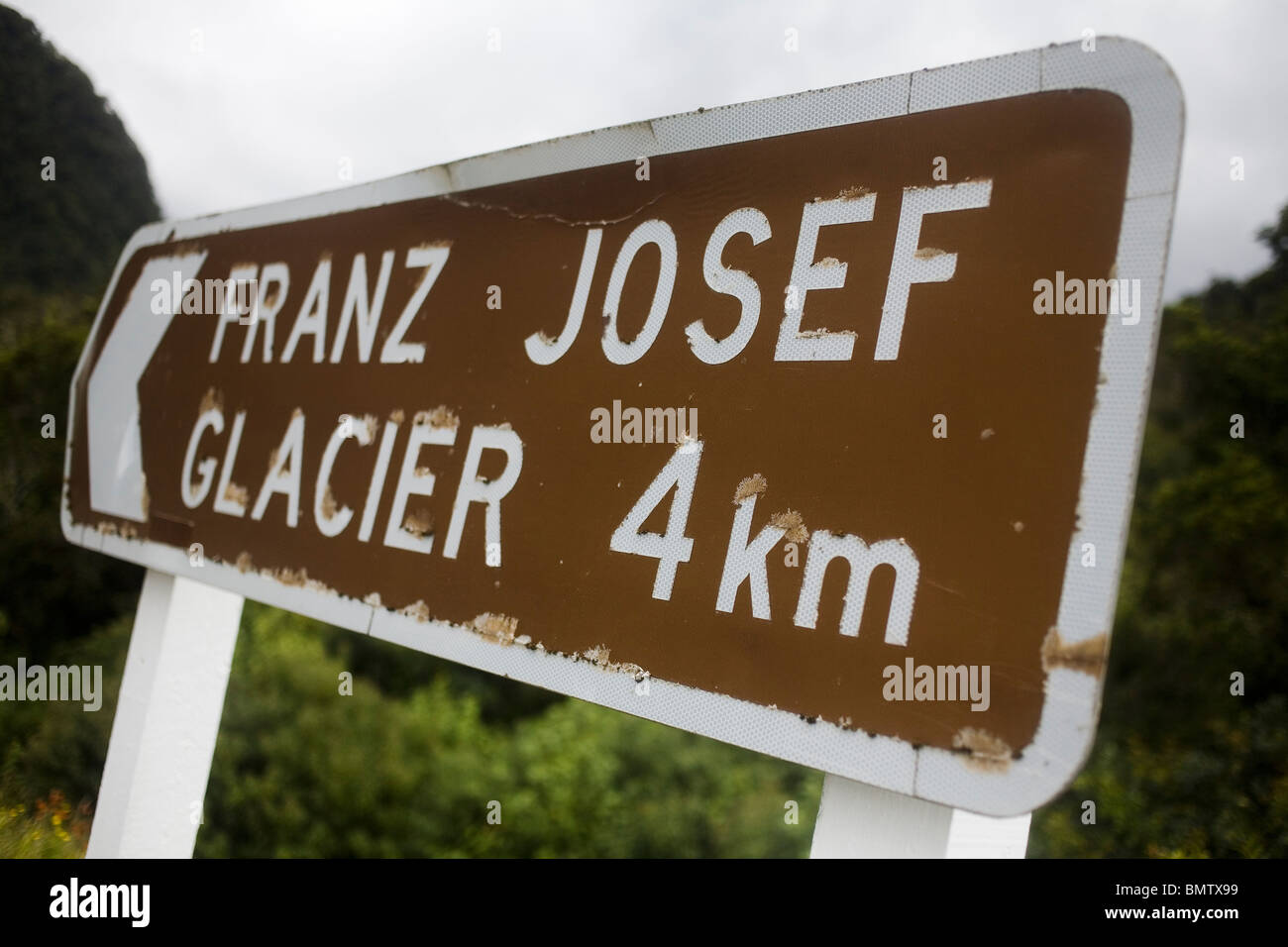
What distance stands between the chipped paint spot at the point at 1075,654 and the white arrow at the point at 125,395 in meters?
1.82

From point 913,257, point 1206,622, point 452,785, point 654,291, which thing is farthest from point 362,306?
point 1206,622

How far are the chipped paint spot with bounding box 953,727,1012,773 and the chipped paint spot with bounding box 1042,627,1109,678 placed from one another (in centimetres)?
8

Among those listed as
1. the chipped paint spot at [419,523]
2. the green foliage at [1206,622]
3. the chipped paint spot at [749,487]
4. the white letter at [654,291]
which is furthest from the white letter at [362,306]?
the green foliage at [1206,622]

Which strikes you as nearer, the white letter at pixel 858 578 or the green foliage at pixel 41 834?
the white letter at pixel 858 578

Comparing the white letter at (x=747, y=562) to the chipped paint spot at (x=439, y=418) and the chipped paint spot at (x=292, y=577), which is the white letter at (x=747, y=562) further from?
the chipped paint spot at (x=292, y=577)

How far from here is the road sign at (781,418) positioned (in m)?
0.73

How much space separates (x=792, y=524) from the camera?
2.92 feet

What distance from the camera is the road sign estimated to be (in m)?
0.73

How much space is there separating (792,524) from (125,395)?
1802 mm

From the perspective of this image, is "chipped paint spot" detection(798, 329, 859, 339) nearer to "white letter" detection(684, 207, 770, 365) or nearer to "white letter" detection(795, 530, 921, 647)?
"white letter" detection(684, 207, 770, 365)

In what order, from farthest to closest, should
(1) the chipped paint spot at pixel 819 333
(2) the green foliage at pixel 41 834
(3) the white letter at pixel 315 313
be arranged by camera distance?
1. (2) the green foliage at pixel 41 834
2. (3) the white letter at pixel 315 313
3. (1) the chipped paint spot at pixel 819 333
